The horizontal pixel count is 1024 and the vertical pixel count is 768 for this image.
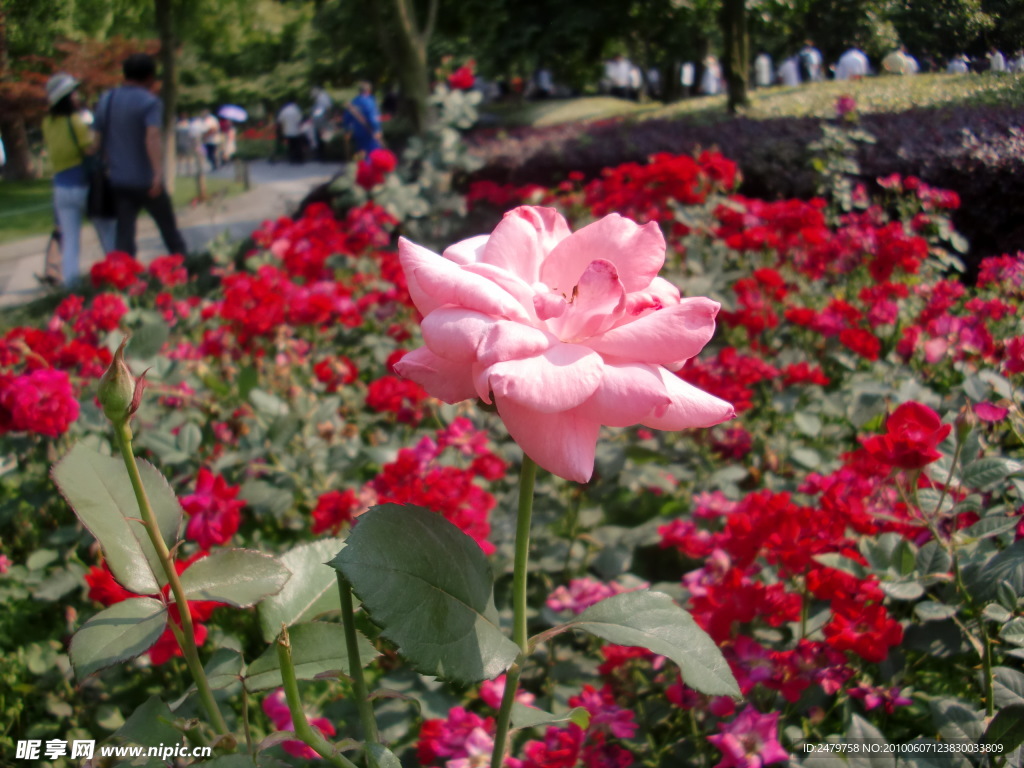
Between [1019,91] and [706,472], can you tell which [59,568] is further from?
[1019,91]

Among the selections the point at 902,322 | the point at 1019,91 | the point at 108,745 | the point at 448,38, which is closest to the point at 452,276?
the point at 108,745

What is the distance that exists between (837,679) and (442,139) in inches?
154

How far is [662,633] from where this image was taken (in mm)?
520

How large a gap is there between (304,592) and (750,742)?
54 centimetres

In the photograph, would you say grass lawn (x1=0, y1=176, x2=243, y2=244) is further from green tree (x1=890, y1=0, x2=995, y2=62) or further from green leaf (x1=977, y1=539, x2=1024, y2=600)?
green leaf (x1=977, y1=539, x2=1024, y2=600)

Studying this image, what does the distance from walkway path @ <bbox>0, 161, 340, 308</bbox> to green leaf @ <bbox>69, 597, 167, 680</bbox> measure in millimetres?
3286

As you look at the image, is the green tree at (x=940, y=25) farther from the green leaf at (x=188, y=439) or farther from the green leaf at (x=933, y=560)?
the green leaf at (x=188, y=439)

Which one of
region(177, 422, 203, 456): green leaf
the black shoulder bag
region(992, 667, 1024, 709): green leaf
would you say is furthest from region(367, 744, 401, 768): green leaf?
the black shoulder bag

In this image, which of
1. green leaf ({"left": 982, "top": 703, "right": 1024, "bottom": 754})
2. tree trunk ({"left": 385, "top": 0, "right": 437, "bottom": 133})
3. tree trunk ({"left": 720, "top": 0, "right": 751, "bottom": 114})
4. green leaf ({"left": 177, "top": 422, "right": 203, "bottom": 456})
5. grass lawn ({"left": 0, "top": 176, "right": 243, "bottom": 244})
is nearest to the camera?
green leaf ({"left": 982, "top": 703, "right": 1024, "bottom": 754})

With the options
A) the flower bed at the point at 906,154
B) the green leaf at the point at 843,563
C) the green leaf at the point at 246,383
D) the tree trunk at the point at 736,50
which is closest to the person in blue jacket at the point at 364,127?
the flower bed at the point at 906,154

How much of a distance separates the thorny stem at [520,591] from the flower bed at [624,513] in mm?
24

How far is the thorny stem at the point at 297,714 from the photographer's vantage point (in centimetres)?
43

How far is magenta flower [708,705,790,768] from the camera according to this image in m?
0.78

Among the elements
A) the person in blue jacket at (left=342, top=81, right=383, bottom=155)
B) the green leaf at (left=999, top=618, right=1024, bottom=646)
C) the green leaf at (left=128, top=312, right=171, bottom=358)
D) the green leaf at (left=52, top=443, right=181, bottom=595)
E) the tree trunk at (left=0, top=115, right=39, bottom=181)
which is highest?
the person in blue jacket at (left=342, top=81, right=383, bottom=155)
